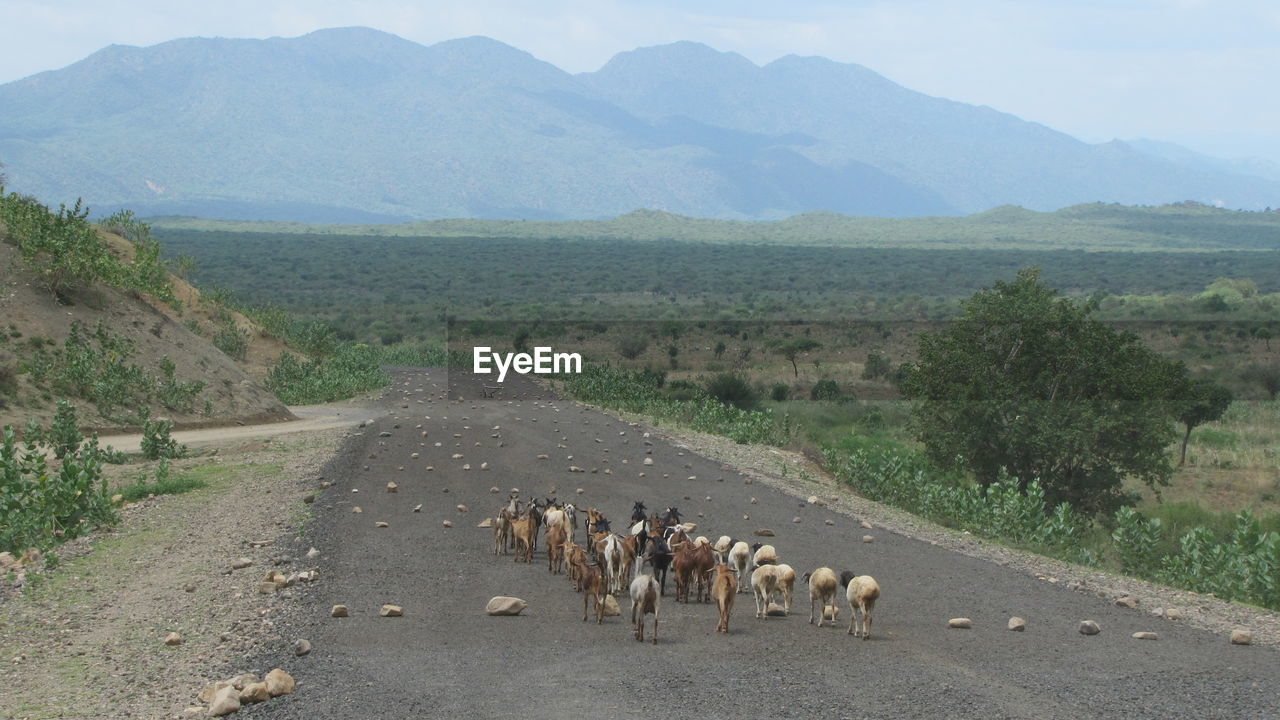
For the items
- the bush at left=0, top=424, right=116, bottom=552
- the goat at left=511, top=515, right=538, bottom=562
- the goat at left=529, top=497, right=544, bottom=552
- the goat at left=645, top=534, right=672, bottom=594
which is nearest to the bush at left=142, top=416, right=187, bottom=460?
the bush at left=0, top=424, right=116, bottom=552

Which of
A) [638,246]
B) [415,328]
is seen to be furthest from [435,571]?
[638,246]

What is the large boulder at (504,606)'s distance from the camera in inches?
379

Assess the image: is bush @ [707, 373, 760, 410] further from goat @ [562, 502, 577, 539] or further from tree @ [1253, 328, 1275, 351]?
tree @ [1253, 328, 1275, 351]

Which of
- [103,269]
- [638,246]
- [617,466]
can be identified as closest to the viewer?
[617,466]

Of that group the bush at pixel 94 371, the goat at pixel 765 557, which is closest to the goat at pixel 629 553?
the goat at pixel 765 557

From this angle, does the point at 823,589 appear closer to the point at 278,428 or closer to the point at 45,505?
the point at 45,505

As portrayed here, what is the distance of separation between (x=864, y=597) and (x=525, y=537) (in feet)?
13.2

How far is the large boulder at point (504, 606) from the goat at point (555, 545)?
171 cm

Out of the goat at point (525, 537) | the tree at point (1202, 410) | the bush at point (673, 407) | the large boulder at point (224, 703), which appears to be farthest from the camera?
the tree at point (1202, 410)

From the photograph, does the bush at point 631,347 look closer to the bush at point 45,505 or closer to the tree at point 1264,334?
the tree at point 1264,334

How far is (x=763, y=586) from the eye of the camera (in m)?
9.68

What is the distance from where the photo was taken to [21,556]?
12.0m

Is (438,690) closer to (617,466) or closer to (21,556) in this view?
(21,556)

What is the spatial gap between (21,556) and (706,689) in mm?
7787
